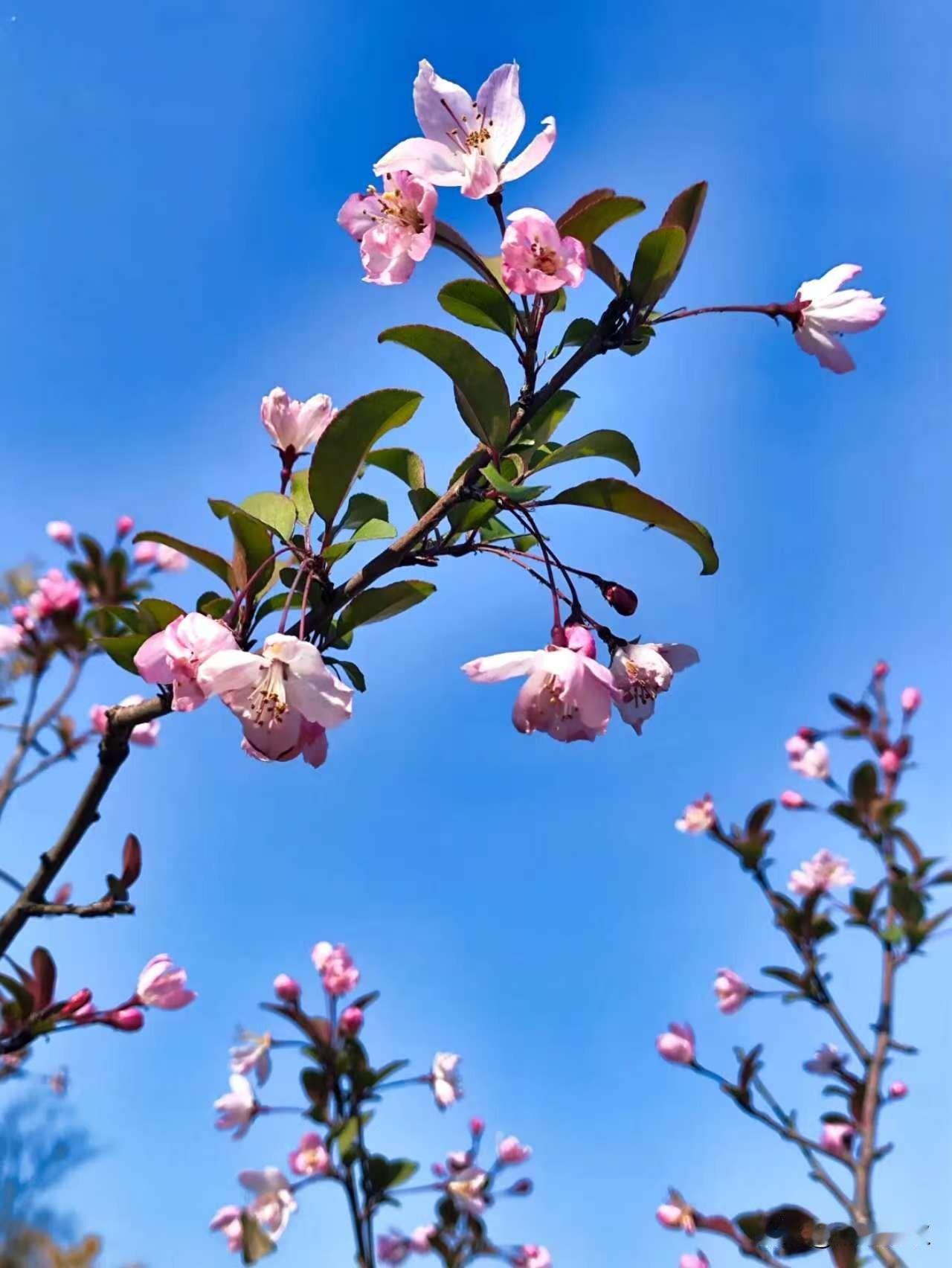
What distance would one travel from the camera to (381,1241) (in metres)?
4.77

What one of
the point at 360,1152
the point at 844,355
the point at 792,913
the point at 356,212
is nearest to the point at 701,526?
the point at 844,355

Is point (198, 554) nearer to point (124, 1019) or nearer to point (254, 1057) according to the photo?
point (124, 1019)

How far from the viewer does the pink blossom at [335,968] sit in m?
3.58

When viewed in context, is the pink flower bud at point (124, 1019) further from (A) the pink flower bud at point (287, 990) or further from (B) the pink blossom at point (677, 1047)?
(B) the pink blossom at point (677, 1047)

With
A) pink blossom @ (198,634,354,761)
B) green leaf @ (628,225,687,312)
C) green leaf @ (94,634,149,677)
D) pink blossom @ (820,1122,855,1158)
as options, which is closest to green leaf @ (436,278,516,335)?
green leaf @ (628,225,687,312)

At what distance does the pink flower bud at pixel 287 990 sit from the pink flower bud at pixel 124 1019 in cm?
143

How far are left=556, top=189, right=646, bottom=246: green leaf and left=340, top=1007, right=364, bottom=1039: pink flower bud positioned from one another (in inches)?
114

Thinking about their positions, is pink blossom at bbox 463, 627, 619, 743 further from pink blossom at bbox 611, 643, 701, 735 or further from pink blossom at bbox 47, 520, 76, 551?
pink blossom at bbox 47, 520, 76, 551

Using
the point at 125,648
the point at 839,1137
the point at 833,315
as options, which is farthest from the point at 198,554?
the point at 839,1137

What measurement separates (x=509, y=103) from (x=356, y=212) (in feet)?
0.78

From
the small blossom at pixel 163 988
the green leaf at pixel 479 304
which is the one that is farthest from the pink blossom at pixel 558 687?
the small blossom at pixel 163 988

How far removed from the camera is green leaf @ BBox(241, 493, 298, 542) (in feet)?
4.00

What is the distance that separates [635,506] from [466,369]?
0.24 m

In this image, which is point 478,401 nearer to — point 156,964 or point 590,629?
point 590,629
